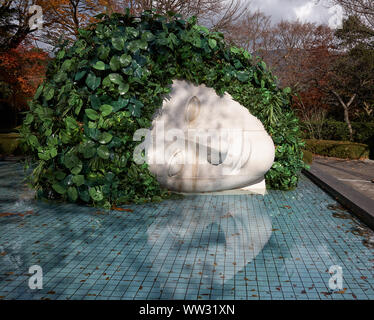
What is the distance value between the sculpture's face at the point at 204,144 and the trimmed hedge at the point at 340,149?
34.2ft

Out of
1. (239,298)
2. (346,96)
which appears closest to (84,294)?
(239,298)

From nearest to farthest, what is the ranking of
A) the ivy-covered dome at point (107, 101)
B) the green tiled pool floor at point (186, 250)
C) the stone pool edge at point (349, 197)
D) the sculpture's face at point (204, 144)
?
the green tiled pool floor at point (186, 250) < the stone pool edge at point (349, 197) < the ivy-covered dome at point (107, 101) < the sculpture's face at point (204, 144)

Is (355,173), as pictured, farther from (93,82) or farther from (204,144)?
(93,82)

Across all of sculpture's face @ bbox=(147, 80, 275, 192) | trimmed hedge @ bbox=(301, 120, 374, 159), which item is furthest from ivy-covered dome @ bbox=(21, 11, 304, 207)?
trimmed hedge @ bbox=(301, 120, 374, 159)

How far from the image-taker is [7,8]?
Answer: 1459 cm

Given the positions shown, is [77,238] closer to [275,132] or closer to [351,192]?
[275,132]

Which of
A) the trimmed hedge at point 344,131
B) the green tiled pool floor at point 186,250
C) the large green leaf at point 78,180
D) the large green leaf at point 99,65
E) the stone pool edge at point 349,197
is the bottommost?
the green tiled pool floor at point 186,250

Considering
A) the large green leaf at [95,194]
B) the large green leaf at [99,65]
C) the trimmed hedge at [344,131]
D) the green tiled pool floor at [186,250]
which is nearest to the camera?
the green tiled pool floor at [186,250]

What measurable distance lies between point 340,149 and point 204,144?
453 inches

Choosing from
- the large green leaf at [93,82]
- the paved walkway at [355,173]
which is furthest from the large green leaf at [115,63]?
the paved walkway at [355,173]

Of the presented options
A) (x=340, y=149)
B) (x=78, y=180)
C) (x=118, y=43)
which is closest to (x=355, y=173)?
(x=340, y=149)

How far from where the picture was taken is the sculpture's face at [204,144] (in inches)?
222

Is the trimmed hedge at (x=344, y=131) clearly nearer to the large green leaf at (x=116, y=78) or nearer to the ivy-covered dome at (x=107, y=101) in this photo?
the ivy-covered dome at (x=107, y=101)

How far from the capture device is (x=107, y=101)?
206 inches
